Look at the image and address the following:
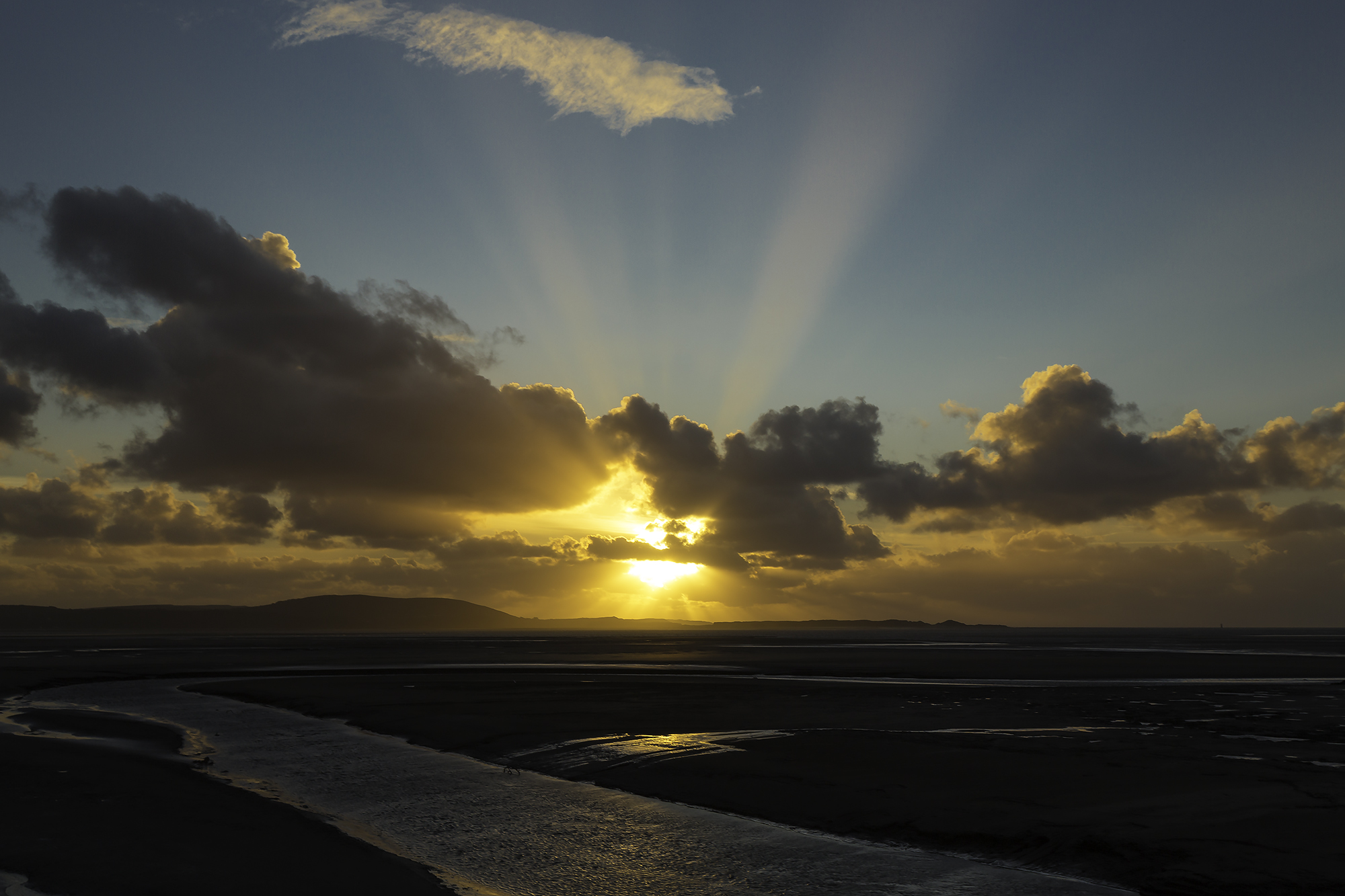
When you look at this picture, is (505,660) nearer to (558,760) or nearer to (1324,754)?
(558,760)

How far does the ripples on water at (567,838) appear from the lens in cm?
1115

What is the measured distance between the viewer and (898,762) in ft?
64.3

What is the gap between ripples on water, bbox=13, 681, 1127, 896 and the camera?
11148 mm

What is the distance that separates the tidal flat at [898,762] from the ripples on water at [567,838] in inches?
15.7

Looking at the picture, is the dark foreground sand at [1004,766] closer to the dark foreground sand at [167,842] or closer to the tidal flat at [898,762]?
the tidal flat at [898,762]

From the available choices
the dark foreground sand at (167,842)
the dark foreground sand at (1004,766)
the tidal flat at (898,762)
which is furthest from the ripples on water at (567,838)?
the dark foreground sand at (1004,766)

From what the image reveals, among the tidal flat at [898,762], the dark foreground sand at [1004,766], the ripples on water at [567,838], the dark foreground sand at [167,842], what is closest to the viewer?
the dark foreground sand at [167,842]

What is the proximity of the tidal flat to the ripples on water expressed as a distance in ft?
1.30

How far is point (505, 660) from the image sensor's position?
73.5 meters

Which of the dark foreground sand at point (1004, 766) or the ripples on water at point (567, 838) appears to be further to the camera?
the dark foreground sand at point (1004, 766)

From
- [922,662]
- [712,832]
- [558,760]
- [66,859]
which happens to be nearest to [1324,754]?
[712,832]

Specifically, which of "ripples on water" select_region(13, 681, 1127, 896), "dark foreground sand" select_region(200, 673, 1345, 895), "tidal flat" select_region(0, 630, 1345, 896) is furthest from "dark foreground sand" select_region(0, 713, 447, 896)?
"dark foreground sand" select_region(200, 673, 1345, 895)

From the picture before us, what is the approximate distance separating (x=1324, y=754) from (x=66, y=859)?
79.8 ft

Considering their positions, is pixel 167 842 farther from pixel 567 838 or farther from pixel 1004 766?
pixel 1004 766
